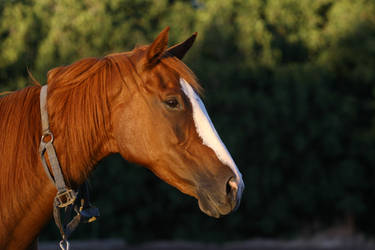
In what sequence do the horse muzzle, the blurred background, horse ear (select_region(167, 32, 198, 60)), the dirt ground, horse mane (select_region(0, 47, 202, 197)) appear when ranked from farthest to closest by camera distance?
the dirt ground
the blurred background
horse ear (select_region(167, 32, 198, 60))
horse mane (select_region(0, 47, 202, 197))
the horse muzzle

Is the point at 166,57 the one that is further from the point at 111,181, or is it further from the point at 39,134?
the point at 111,181

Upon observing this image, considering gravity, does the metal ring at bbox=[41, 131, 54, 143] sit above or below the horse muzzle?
above

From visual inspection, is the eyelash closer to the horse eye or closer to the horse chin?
the horse eye

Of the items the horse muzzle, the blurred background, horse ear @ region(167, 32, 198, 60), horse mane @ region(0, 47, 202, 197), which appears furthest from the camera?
the blurred background

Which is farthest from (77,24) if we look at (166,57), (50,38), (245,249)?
(166,57)

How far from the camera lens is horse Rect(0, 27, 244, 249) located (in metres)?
1.74

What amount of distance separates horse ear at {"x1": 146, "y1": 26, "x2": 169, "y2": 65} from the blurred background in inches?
199

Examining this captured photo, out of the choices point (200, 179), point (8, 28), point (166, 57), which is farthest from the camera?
point (8, 28)

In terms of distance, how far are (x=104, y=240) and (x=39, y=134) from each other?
6.09m

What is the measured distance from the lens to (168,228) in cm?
758

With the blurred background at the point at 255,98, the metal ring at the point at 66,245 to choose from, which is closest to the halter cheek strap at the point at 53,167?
the metal ring at the point at 66,245

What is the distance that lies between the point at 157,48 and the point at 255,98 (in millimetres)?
6028

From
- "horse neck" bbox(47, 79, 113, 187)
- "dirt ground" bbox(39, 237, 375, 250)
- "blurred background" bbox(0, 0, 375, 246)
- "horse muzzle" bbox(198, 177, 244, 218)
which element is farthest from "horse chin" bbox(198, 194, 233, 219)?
"dirt ground" bbox(39, 237, 375, 250)

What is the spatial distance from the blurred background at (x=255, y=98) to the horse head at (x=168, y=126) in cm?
503
